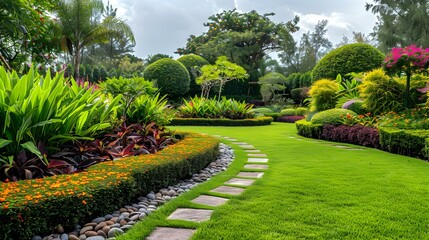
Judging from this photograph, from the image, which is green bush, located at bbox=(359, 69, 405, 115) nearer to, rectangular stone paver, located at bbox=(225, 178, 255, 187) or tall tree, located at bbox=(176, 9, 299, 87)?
rectangular stone paver, located at bbox=(225, 178, 255, 187)

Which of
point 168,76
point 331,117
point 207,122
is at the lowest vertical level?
point 207,122

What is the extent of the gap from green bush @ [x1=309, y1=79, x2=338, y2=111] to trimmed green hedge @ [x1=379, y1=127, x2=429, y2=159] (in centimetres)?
501

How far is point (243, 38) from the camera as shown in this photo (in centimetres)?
2748

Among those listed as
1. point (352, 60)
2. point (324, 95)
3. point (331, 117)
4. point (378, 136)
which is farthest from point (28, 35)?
point (352, 60)

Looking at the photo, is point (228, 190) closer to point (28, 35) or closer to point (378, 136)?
point (378, 136)

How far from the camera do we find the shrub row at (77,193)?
199 centimetres

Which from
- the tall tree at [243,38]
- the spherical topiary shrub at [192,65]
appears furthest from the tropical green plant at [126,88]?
the tall tree at [243,38]

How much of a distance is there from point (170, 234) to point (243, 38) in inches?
1041

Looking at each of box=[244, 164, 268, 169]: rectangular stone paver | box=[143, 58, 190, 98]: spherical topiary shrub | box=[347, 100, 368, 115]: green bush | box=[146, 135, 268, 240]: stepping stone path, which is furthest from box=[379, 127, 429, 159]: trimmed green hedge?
box=[143, 58, 190, 98]: spherical topiary shrub

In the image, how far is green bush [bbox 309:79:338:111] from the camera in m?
11.6

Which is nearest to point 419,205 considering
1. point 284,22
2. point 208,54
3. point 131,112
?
point 131,112

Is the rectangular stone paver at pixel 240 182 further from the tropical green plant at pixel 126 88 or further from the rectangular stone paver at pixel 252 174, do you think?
the tropical green plant at pixel 126 88

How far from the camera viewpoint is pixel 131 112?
18.5ft

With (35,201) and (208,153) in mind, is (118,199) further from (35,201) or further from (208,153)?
(208,153)
